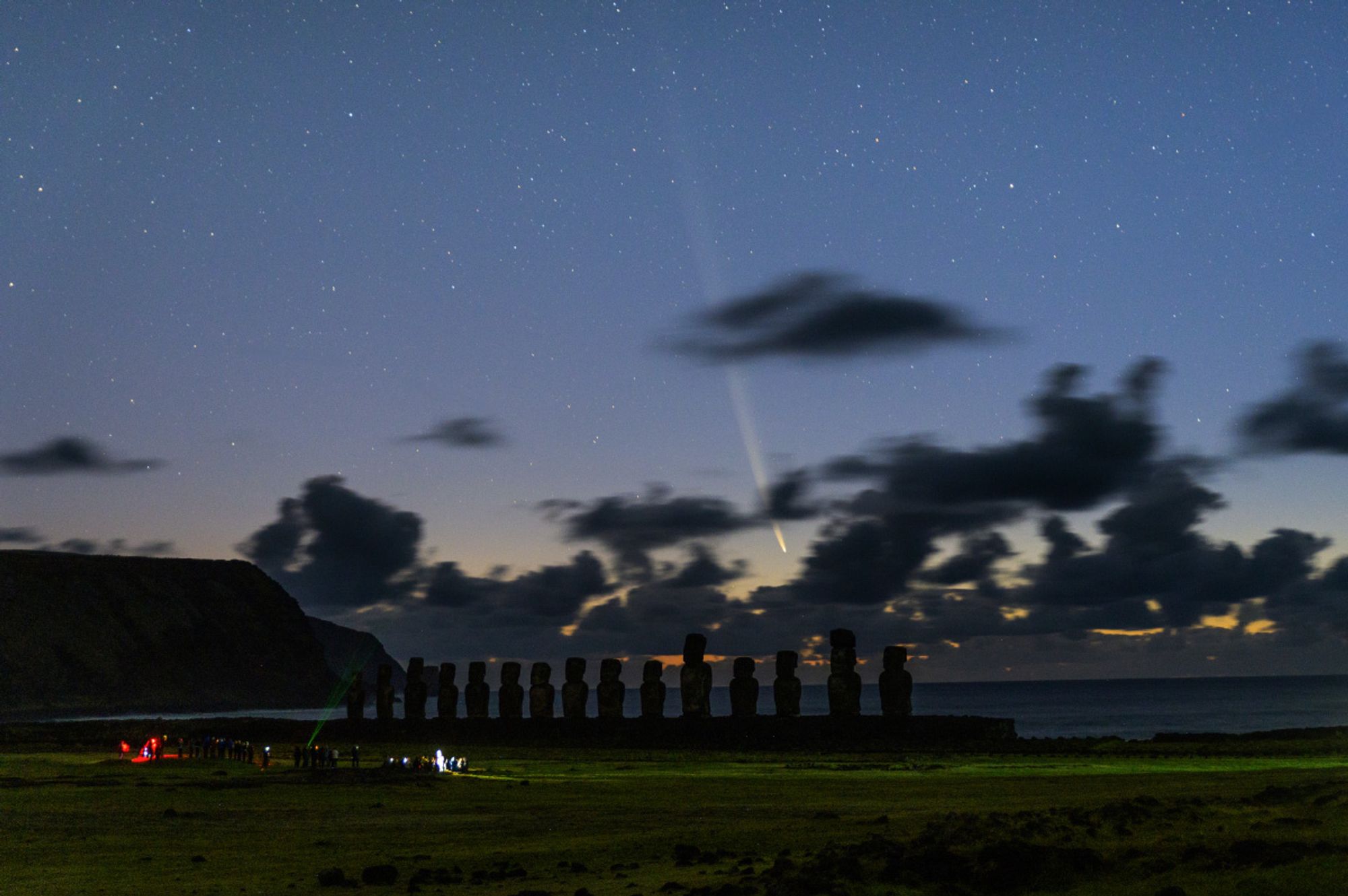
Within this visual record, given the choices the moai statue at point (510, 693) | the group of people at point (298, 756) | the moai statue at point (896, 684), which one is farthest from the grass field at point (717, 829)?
the moai statue at point (510, 693)

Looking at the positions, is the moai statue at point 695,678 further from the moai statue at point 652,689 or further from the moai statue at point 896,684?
the moai statue at point 896,684

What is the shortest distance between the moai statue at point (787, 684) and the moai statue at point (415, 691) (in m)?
22.9

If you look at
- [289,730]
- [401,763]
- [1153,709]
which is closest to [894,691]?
[401,763]

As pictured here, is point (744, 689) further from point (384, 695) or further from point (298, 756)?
point (384, 695)

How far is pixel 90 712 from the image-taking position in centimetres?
17838

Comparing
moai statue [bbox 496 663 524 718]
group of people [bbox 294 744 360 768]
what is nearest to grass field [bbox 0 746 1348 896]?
group of people [bbox 294 744 360 768]

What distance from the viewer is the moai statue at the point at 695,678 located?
52.0 meters

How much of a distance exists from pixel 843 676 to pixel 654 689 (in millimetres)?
9653

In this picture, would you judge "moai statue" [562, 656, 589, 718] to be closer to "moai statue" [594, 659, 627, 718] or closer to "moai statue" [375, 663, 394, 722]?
"moai statue" [594, 659, 627, 718]

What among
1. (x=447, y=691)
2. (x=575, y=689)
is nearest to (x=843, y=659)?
(x=575, y=689)

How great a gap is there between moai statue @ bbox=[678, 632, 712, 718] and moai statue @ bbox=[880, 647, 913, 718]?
7735 millimetres

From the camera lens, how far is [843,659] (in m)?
49.4

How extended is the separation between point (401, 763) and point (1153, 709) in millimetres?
157528

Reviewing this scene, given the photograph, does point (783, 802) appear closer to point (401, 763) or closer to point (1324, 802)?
point (1324, 802)
